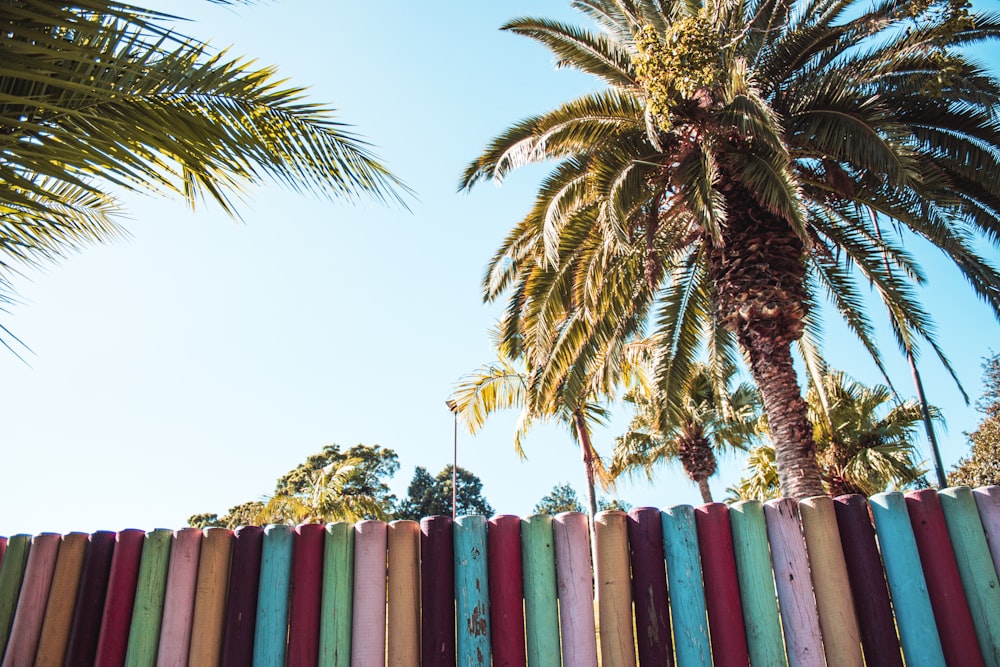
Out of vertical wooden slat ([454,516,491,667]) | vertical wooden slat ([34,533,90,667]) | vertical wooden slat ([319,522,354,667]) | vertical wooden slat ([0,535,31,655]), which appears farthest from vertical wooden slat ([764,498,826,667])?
vertical wooden slat ([0,535,31,655])

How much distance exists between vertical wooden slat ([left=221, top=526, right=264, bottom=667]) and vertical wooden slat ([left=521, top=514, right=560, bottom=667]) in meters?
1.32

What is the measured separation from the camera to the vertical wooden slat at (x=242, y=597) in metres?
3.26

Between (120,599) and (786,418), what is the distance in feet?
24.0

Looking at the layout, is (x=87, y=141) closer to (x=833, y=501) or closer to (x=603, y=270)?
(x=833, y=501)

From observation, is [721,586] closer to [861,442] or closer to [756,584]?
[756,584]

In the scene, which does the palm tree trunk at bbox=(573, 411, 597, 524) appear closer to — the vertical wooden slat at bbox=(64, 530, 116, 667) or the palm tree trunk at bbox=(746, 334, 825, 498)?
the palm tree trunk at bbox=(746, 334, 825, 498)

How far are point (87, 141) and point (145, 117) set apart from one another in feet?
0.82

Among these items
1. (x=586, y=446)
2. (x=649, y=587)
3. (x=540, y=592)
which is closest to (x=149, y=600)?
(x=540, y=592)

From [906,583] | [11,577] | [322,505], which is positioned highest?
[322,505]

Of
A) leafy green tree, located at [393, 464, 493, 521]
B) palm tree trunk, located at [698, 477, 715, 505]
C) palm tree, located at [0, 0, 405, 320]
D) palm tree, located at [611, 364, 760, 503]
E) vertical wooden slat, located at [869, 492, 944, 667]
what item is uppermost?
leafy green tree, located at [393, 464, 493, 521]

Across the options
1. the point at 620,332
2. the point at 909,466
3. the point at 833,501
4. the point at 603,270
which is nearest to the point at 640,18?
the point at 603,270

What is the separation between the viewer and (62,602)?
3.53 meters

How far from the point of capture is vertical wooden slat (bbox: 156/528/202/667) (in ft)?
10.8

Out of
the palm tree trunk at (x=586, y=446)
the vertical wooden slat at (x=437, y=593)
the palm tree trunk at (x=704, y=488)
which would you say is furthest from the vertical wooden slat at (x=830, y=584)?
the palm tree trunk at (x=704, y=488)
